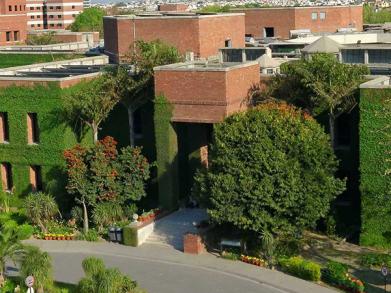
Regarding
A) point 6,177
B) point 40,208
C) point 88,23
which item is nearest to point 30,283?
point 40,208

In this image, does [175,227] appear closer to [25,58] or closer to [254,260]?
[254,260]

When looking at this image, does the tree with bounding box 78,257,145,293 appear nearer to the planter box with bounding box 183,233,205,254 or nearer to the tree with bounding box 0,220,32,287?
the tree with bounding box 0,220,32,287

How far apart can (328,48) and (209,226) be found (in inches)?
661

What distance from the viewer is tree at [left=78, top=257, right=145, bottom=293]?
2670 centimetres

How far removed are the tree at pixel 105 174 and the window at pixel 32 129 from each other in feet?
18.2

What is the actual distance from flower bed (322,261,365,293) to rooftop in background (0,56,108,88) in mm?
18391

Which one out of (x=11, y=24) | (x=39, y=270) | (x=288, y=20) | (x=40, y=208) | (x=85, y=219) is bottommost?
(x=85, y=219)

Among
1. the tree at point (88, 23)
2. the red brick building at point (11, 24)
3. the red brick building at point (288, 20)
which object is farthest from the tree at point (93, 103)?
the tree at point (88, 23)

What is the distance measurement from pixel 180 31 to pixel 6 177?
744 inches

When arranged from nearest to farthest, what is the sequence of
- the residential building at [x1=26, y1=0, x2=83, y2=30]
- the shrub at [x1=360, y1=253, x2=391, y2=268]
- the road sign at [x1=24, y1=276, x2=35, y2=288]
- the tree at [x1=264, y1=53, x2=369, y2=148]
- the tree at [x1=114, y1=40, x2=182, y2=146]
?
the road sign at [x1=24, y1=276, x2=35, y2=288], the shrub at [x1=360, y1=253, x2=391, y2=268], the tree at [x1=264, y1=53, x2=369, y2=148], the tree at [x1=114, y1=40, x2=182, y2=146], the residential building at [x1=26, y1=0, x2=83, y2=30]

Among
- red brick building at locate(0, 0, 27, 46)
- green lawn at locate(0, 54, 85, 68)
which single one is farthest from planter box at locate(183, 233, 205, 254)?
red brick building at locate(0, 0, 27, 46)

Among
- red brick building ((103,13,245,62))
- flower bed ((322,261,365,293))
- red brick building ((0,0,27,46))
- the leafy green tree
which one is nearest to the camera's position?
the leafy green tree

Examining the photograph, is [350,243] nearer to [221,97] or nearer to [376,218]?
[376,218]

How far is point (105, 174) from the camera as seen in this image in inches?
1517
